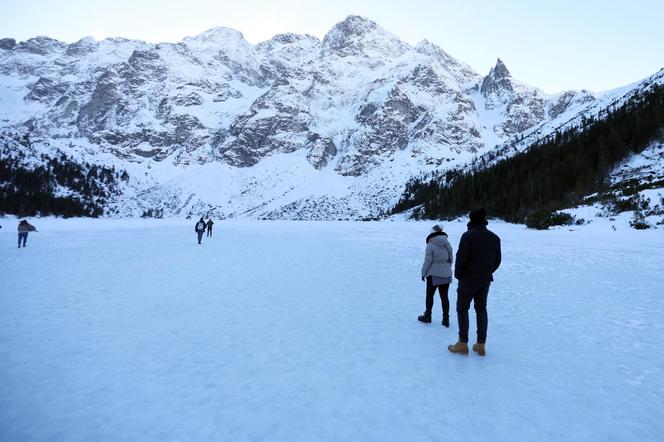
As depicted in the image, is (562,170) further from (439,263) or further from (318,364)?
(318,364)

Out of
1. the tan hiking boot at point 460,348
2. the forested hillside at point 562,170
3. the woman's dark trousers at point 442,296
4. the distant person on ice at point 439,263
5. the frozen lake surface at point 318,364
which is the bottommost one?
the frozen lake surface at point 318,364

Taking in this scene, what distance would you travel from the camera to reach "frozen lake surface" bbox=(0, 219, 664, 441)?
13.5 ft

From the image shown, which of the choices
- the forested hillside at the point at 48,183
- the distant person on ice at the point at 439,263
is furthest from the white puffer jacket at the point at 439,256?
the forested hillside at the point at 48,183

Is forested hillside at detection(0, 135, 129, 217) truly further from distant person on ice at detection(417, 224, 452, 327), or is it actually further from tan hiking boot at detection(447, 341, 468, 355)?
tan hiking boot at detection(447, 341, 468, 355)

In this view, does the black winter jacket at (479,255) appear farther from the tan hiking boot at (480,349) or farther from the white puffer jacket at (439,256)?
the white puffer jacket at (439,256)

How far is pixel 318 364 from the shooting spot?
19.1 ft

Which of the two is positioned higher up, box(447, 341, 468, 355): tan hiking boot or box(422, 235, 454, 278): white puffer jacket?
box(422, 235, 454, 278): white puffer jacket

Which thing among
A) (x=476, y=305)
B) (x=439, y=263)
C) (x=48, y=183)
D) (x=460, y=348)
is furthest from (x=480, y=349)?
(x=48, y=183)

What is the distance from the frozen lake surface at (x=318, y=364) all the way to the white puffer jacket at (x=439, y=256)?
1222 millimetres

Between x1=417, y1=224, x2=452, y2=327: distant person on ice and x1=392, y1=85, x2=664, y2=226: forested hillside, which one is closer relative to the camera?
x1=417, y1=224, x2=452, y2=327: distant person on ice

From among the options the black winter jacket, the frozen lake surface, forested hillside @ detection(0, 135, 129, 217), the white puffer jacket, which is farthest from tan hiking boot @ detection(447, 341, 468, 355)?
forested hillside @ detection(0, 135, 129, 217)

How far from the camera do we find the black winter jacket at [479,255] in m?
6.09

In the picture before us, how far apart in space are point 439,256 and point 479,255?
70.4 inches

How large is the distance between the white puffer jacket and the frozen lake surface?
122 centimetres
